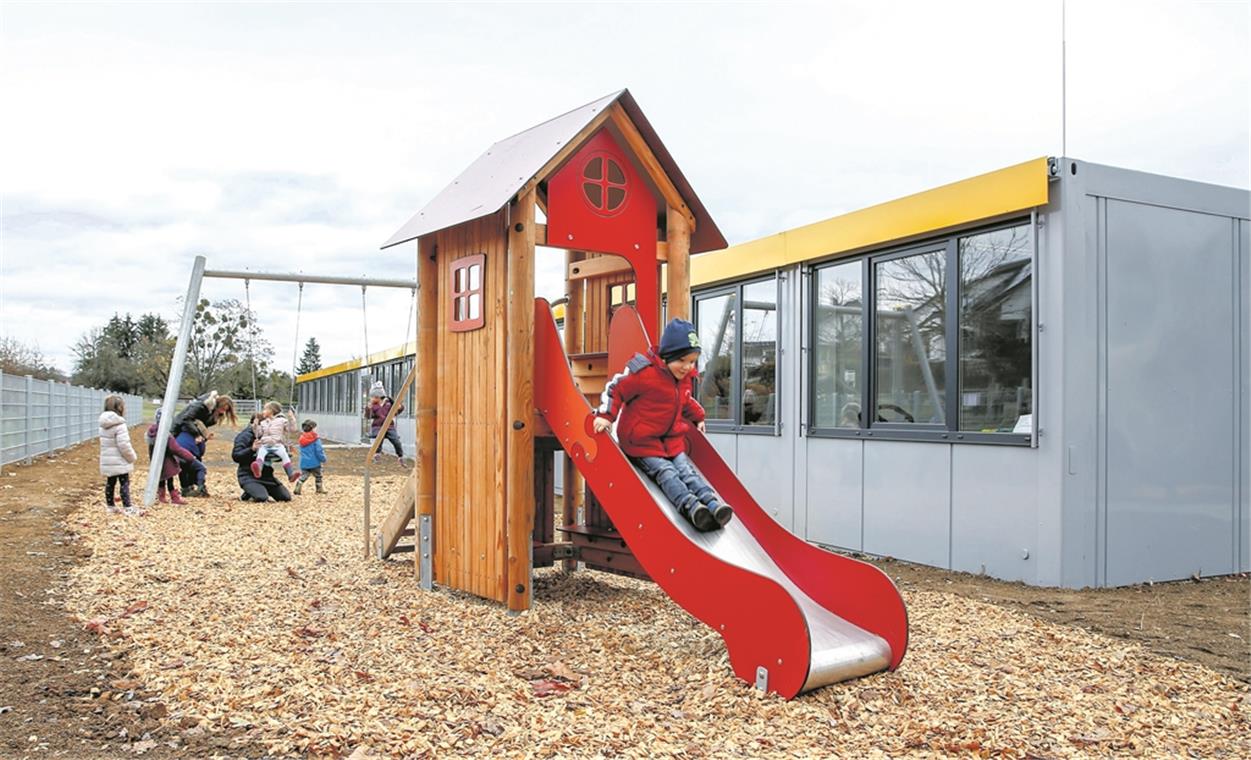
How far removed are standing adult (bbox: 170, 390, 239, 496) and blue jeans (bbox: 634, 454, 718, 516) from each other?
8.96 meters

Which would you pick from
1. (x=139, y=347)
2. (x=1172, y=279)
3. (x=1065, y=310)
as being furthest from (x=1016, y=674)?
(x=139, y=347)

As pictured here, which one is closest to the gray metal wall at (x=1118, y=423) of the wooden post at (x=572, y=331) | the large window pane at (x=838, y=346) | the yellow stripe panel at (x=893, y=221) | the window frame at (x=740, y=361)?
→ the yellow stripe panel at (x=893, y=221)

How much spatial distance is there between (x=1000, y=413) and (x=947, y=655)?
3062 millimetres

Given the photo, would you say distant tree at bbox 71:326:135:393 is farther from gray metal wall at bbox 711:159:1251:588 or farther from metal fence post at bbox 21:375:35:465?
gray metal wall at bbox 711:159:1251:588

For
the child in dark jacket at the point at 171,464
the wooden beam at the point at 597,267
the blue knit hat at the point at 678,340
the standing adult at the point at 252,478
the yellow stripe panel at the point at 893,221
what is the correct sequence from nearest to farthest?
the blue knit hat at the point at 678,340 < the wooden beam at the point at 597,267 < the yellow stripe panel at the point at 893,221 < the child in dark jacket at the point at 171,464 < the standing adult at the point at 252,478

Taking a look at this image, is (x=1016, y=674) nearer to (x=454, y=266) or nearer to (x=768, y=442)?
(x=454, y=266)

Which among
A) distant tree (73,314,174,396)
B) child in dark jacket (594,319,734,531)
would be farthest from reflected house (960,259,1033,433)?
distant tree (73,314,174,396)

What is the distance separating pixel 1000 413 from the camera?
8172 millimetres

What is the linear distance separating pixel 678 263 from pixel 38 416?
55.8 feet

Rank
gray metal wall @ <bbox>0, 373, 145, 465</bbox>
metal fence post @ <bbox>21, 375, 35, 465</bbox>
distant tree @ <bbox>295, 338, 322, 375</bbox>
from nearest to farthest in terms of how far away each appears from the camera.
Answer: gray metal wall @ <bbox>0, 373, 145, 465</bbox>
metal fence post @ <bbox>21, 375, 35, 465</bbox>
distant tree @ <bbox>295, 338, 322, 375</bbox>

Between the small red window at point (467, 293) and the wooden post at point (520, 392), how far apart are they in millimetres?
493

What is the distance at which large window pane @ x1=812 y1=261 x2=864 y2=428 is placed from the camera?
9797 mm

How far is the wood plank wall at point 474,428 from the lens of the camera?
683 centimetres

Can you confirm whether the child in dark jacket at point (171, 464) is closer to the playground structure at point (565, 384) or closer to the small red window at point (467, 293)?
the playground structure at point (565, 384)
